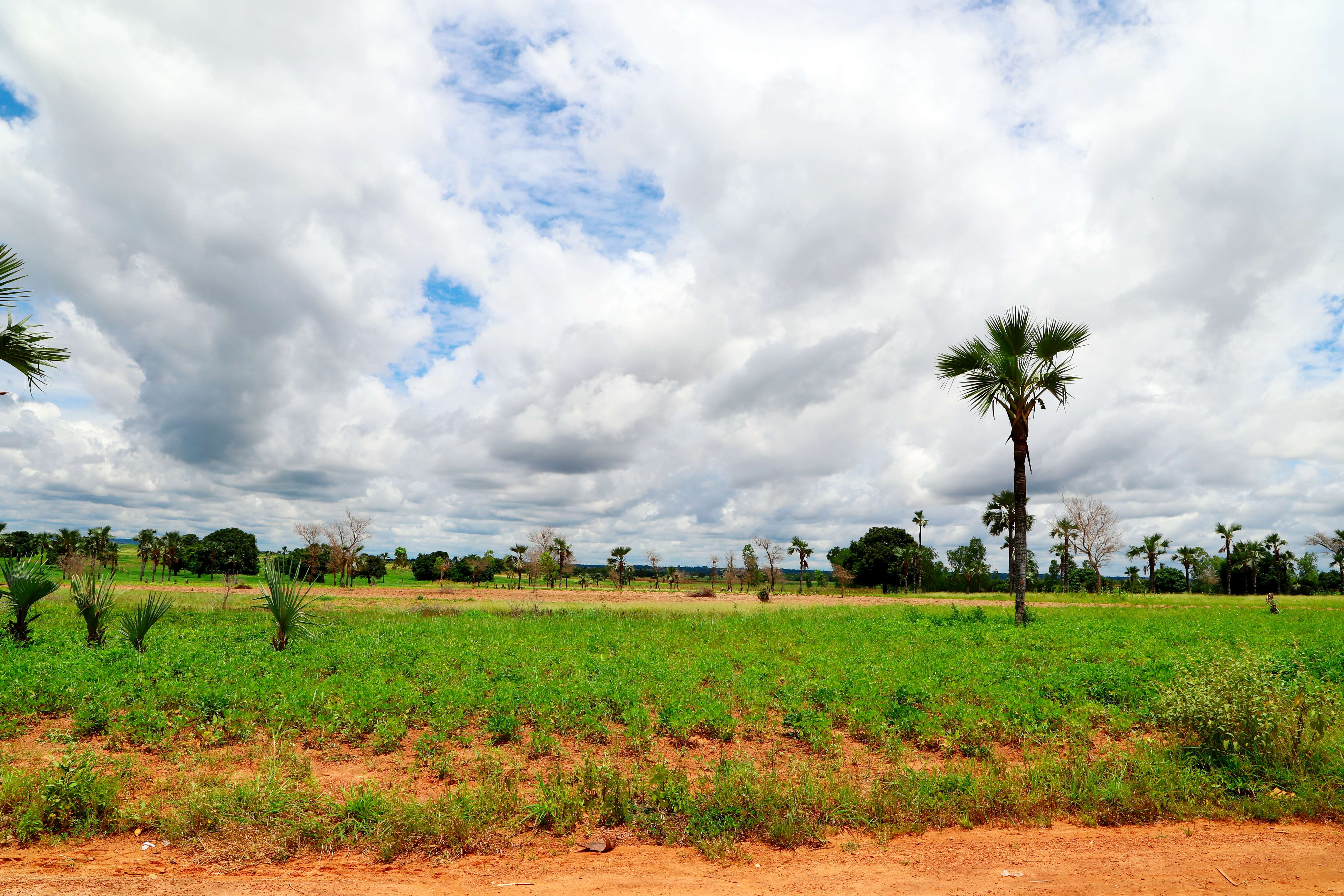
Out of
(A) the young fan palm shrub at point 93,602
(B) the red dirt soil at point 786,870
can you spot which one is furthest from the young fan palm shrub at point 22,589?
(B) the red dirt soil at point 786,870

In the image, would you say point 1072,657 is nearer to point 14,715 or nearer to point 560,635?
point 560,635

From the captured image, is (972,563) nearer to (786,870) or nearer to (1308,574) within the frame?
(1308,574)

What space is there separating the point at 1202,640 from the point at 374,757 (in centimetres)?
1859

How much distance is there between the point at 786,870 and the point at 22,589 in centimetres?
1750

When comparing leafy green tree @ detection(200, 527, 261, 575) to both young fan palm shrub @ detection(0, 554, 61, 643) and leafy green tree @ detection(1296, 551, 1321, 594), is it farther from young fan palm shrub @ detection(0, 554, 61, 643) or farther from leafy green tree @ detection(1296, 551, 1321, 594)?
leafy green tree @ detection(1296, 551, 1321, 594)

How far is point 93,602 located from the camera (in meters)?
13.9

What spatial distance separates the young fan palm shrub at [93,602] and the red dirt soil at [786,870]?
10795 mm

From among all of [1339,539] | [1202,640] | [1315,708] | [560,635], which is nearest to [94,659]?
[560,635]

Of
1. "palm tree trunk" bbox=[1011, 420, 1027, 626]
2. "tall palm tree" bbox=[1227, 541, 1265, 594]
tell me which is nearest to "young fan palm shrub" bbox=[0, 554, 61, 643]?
"palm tree trunk" bbox=[1011, 420, 1027, 626]

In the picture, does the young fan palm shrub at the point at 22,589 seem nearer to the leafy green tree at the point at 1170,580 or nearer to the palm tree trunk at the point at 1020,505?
the palm tree trunk at the point at 1020,505

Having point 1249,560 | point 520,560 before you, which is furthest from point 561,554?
point 1249,560

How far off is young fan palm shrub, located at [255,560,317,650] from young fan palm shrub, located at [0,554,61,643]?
4375 mm

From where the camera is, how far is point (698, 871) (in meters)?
5.34

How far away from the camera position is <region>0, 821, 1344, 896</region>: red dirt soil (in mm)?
4957
